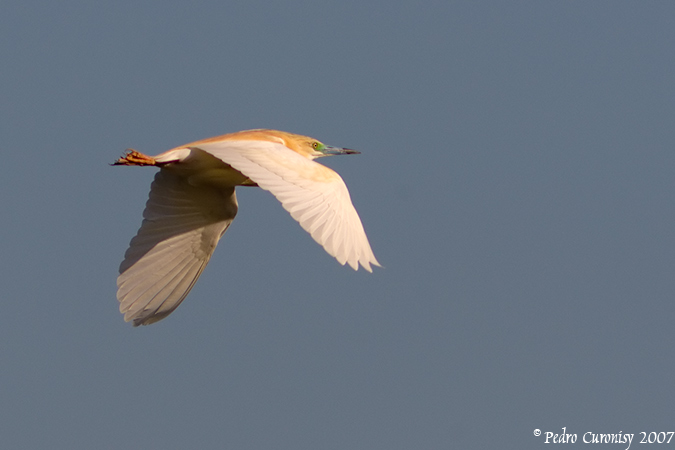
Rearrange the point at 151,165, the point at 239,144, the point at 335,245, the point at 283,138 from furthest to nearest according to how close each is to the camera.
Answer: the point at 283,138 → the point at 151,165 → the point at 239,144 → the point at 335,245

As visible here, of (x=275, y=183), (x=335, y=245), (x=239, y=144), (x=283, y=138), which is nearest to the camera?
(x=335, y=245)

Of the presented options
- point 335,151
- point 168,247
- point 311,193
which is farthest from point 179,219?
point 311,193

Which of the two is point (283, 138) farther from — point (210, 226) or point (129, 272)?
point (129, 272)

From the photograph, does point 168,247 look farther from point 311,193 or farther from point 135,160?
point 311,193

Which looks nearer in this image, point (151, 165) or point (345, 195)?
point (345, 195)

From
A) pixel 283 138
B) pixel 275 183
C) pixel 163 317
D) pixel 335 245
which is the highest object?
pixel 283 138

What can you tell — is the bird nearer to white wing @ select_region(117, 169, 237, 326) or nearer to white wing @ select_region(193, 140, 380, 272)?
white wing @ select_region(117, 169, 237, 326)

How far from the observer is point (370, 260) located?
313 inches

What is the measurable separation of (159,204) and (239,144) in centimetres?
263

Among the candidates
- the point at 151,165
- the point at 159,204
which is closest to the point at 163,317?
the point at 159,204

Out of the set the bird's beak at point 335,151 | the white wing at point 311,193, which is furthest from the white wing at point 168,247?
the white wing at point 311,193

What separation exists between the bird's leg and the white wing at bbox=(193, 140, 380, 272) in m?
1.22

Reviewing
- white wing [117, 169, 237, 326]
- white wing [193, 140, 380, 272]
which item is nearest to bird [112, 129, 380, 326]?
white wing [117, 169, 237, 326]

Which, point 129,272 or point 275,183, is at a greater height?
point 275,183
